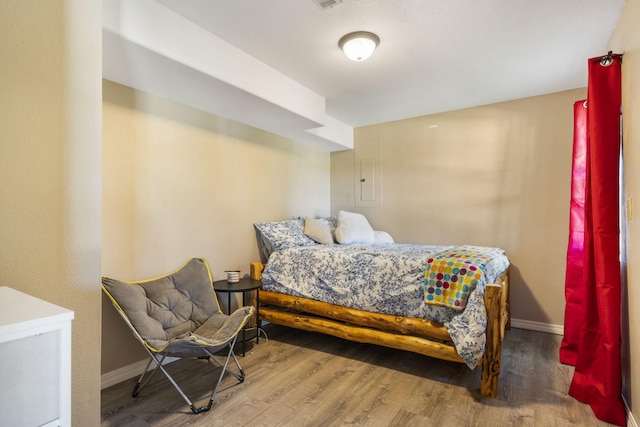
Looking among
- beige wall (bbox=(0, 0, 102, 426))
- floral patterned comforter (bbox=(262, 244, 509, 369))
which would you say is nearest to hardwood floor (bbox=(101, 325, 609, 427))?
floral patterned comforter (bbox=(262, 244, 509, 369))

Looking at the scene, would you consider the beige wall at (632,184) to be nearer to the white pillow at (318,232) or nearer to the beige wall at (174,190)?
the white pillow at (318,232)

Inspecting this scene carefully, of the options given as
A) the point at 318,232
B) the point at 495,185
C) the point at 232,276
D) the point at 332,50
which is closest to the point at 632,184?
the point at 495,185

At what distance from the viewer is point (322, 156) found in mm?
4602

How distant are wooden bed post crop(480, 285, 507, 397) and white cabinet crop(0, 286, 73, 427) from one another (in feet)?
6.99

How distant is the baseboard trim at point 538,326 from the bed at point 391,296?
5.8 inches

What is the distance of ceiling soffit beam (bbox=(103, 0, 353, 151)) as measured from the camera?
188 cm

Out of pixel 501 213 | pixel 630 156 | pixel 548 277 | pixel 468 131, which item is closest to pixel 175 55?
pixel 630 156

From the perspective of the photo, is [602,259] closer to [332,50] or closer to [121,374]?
[332,50]

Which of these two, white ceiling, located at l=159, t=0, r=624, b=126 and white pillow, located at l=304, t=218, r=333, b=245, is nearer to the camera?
white ceiling, located at l=159, t=0, r=624, b=126

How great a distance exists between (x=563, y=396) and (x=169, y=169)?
3229 mm

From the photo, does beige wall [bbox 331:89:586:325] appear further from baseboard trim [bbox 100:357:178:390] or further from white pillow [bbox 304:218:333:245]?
baseboard trim [bbox 100:357:178:390]

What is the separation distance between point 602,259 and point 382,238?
7.37 ft

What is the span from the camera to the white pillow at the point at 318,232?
3.58 meters

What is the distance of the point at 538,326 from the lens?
3.36 metres
